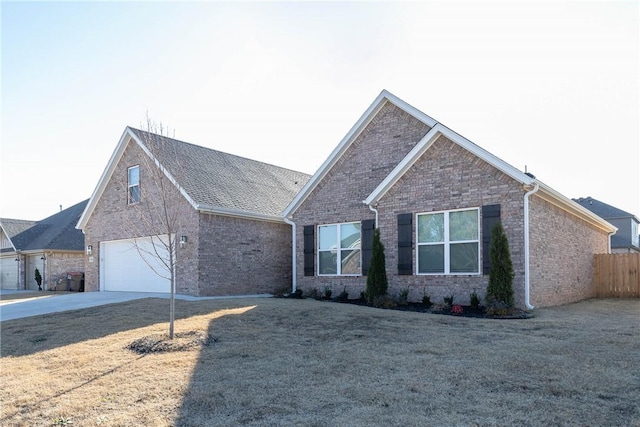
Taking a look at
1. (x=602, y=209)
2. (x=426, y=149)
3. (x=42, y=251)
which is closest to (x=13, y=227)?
(x=42, y=251)

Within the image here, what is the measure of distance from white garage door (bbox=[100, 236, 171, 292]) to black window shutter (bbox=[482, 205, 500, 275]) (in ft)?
37.7

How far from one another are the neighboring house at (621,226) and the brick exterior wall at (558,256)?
17369 millimetres

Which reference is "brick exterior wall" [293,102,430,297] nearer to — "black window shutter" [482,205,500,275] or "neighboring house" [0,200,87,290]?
"black window shutter" [482,205,500,275]

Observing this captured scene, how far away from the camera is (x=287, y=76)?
12.9 m

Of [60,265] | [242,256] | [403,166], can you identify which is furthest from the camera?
[60,265]

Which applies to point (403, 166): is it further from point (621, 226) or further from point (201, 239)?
point (621, 226)

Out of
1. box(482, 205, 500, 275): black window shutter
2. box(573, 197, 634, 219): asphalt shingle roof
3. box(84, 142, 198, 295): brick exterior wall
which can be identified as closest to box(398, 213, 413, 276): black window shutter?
box(482, 205, 500, 275): black window shutter

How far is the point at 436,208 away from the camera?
13.5 meters

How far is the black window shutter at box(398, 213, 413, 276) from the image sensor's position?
1388cm

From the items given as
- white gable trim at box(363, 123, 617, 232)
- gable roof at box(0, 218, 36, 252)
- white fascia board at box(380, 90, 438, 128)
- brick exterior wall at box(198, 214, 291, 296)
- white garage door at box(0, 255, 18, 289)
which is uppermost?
white fascia board at box(380, 90, 438, 128)

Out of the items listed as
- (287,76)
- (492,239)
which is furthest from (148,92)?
(492,239)

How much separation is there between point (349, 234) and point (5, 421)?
Answer: 11.6 m

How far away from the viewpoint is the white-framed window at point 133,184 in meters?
19.5

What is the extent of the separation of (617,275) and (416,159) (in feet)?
35.1
